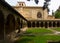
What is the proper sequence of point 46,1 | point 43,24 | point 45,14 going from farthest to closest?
point 45,14 → point 43,24 → point 46,1

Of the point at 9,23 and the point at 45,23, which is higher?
the point at 9,23

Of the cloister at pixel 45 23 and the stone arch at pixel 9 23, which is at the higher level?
the stone arch at pixel 9 23

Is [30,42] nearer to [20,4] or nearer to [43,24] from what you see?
[43,24]

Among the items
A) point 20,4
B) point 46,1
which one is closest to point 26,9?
point 20,4

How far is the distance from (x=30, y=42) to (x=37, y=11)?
49.5 meters

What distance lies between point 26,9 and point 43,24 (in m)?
11.1

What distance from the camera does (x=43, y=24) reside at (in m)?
57.7

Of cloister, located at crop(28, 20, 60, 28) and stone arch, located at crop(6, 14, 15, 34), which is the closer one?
stone arch, located at crop(6, 14, 15, 34)

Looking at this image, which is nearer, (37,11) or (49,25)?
(49,25)

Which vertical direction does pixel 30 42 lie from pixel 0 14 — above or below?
below

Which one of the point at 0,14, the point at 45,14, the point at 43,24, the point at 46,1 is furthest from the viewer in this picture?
the point at 45,14

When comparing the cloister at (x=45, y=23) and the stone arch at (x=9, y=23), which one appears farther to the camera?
the cloister at (x=45, y=23)

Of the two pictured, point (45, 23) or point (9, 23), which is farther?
point (45, 23)

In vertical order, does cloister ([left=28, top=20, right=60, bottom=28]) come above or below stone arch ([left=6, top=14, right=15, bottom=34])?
below
